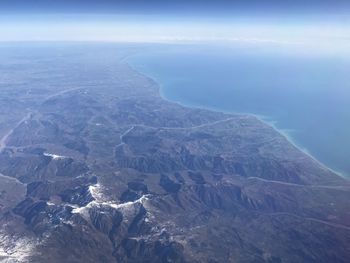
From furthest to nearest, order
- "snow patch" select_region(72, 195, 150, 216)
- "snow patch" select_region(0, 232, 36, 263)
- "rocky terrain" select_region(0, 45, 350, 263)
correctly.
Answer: "snow patch" select_region(72, 195, 150, 216), "rocky terrain" select_region(0, 45, 350, 263), "snow patch" select_region(0, 232, 36, 263)

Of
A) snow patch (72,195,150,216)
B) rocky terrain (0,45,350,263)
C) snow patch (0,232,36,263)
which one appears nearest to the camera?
snow patch (0,232,36,263)

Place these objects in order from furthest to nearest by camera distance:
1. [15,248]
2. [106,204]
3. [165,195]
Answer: [165,195] → [106,204] → [15,248]

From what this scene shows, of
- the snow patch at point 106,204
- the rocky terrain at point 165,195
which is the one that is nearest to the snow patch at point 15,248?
the rocky terrain at point 165,195

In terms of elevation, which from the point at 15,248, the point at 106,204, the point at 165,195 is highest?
the point at 106,204

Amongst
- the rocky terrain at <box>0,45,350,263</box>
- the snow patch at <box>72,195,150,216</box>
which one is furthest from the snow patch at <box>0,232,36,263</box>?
the snow patch at <box>72,195,150,216</box>

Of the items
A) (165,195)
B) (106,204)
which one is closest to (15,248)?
(106,204)

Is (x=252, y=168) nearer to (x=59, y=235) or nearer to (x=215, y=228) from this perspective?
(x=215, y=228)

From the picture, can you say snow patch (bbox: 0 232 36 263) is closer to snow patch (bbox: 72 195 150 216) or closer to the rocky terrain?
the rocky terrain

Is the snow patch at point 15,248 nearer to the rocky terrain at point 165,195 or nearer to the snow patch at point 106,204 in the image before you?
the rocky terrain at point 165,195

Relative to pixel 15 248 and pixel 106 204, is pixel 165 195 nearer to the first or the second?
pixel 106 204

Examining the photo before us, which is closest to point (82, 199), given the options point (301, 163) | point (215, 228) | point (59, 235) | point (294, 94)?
point (59, 235)
